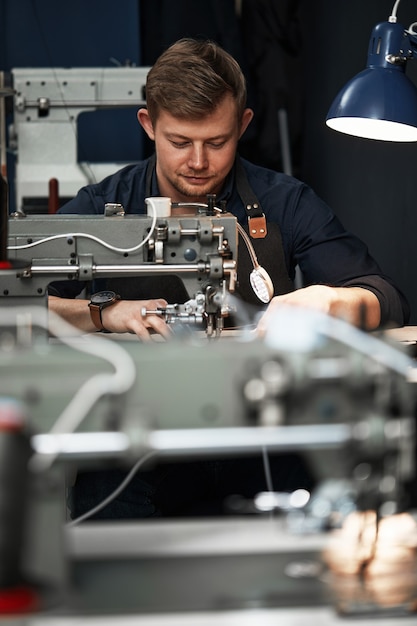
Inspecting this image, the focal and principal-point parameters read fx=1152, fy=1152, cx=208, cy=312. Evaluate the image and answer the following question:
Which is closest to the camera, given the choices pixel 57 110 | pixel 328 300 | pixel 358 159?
pixel 328 300

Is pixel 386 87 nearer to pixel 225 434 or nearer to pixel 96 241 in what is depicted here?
pixel 96 241

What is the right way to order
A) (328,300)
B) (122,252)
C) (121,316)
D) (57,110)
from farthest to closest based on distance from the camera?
(57,110), (121,316), (328,300), (122,252)

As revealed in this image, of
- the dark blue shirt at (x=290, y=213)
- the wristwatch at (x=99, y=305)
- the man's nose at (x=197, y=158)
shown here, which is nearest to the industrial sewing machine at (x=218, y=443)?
the wristwatch at (x=99, y=305)

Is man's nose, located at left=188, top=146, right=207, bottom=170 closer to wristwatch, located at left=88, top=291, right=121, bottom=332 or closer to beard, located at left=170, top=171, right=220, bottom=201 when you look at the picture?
beard, located at left=170, top=171, right=220, bottom=201

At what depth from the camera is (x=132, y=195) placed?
3.24 m

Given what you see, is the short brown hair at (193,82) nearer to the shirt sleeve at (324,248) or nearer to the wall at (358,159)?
the shirt sleeve at (324,248)

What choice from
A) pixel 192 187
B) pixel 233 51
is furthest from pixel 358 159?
pixel 192 187

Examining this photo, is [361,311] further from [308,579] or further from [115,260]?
[115,260]

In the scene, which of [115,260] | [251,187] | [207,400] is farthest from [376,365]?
[251,187]

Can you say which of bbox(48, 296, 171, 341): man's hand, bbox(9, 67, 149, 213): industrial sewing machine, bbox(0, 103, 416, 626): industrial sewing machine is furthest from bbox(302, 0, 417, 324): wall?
bbox(0, 103, 416, 626): industrial sewing machine

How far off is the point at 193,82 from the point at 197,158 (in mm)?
190

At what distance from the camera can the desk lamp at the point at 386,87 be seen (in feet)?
8.33

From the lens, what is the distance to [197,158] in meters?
2.94

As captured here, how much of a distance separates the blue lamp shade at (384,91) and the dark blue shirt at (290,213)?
0.51 metres
